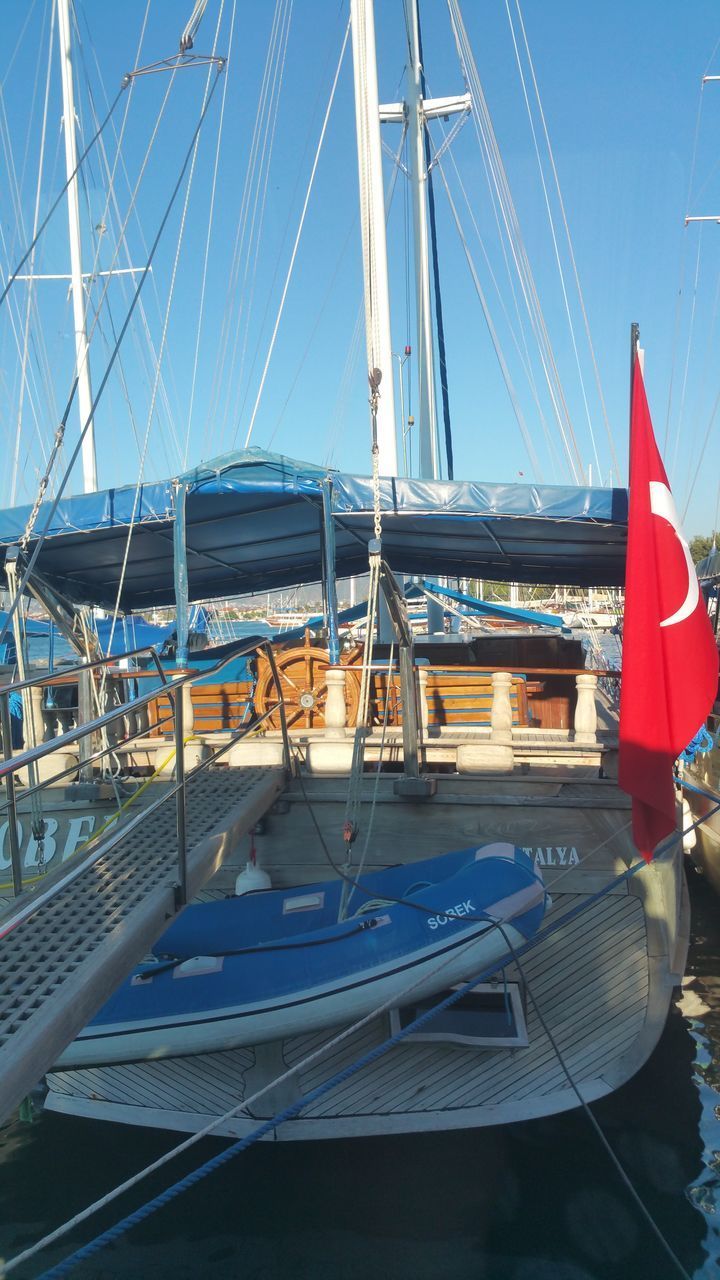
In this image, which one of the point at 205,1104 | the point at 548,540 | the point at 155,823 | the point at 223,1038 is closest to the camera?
the point at 223,1038

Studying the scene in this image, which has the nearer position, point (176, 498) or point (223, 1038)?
point (223, 1038)

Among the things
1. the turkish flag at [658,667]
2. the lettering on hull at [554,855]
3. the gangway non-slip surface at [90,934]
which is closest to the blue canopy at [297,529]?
the lettering on hull at [554,855]

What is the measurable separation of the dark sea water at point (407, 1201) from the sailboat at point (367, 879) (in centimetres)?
24

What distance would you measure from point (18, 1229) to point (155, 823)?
85.5 inches

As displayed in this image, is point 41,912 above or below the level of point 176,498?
below

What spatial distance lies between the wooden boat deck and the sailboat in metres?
0.01

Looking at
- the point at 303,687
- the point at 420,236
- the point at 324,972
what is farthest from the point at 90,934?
the point at 420,236

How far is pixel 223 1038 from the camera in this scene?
14.1 ft

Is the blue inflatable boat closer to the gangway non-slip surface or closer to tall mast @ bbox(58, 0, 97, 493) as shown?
the gangway non-slip surface

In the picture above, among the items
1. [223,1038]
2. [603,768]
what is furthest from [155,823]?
[603,768]

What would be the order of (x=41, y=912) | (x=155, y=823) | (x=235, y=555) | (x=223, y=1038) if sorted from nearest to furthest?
(x=41, y=912)
(x=223, y=1038)
(x=155, y=823)
(x=235, y=555)

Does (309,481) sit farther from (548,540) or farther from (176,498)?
(548,540)

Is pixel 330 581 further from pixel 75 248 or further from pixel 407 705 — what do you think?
pixel 75 248

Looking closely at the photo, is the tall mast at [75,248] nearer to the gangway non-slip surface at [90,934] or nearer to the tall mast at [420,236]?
the tall mast at [420,236]
